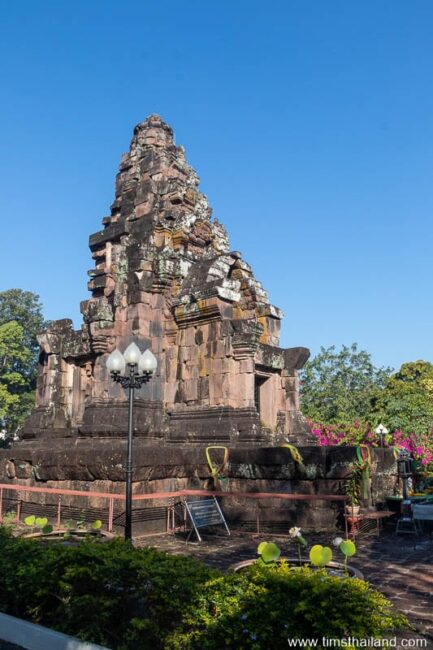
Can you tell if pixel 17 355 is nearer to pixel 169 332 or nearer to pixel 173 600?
pixel 169 332

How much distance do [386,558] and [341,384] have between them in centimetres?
3441

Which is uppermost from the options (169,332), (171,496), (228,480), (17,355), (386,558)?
(17,355)

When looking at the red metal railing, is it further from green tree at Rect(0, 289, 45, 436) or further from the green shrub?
green tree at Rect(0, 289, 45, 436)

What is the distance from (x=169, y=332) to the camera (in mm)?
14008

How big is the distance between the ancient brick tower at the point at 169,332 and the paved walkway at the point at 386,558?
9.73 ft

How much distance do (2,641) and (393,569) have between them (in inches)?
195

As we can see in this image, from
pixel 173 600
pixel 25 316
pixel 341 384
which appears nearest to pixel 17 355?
pixel 25 316

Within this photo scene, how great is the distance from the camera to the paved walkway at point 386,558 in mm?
5492

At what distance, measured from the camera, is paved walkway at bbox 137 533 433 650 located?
5492 millimetres

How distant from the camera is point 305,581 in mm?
3824

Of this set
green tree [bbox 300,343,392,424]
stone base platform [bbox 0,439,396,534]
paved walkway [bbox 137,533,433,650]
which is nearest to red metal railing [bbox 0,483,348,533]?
stone base platform [bbox 0,439,396,534]

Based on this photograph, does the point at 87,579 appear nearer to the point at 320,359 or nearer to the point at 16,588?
the point at 16,588

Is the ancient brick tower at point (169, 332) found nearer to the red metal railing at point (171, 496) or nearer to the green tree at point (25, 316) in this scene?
the red metal railing at point (171, 496)

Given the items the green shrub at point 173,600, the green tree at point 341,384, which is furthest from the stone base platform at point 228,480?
the green tree at point 341,384
